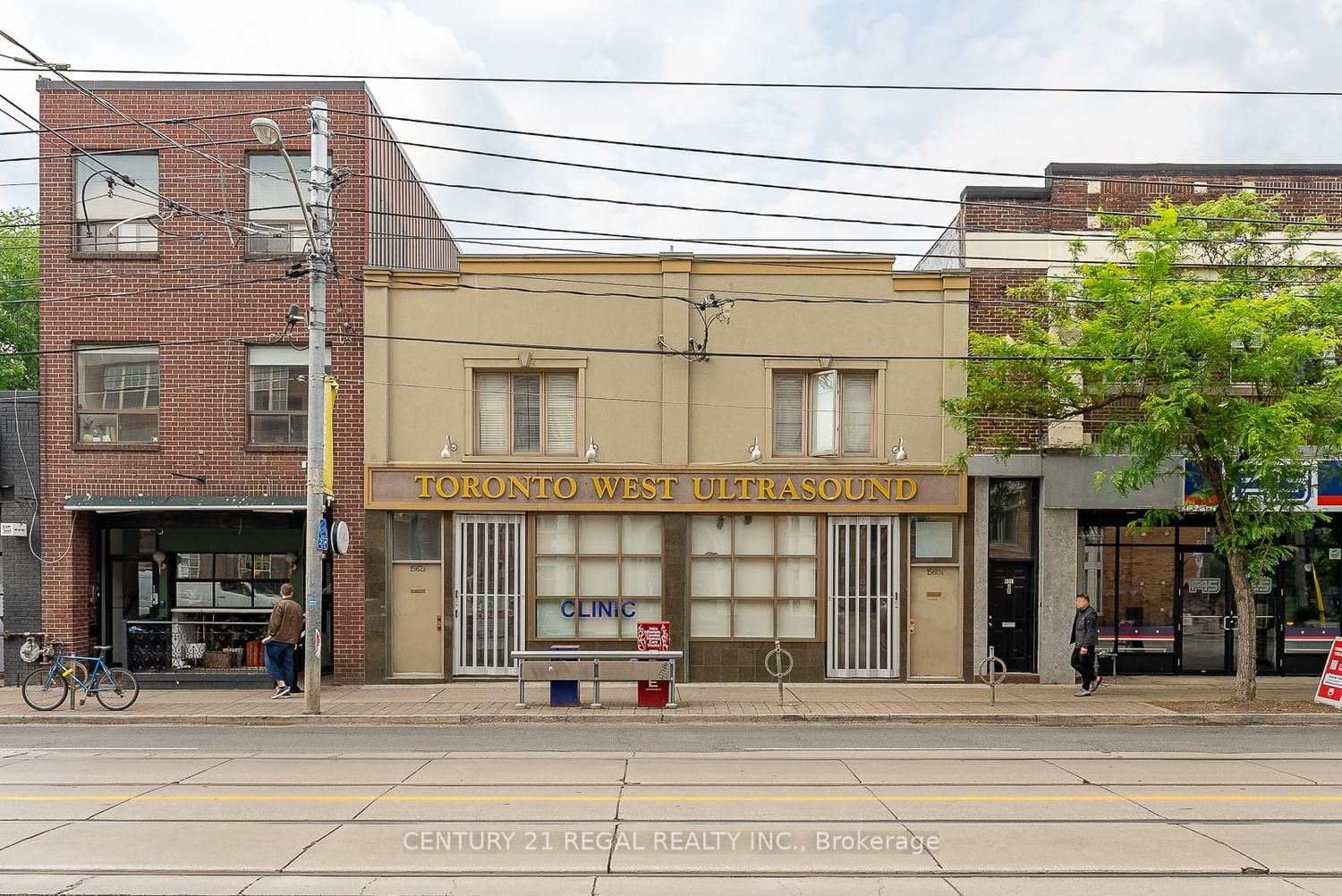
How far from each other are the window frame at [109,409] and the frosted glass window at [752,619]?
35.4ft

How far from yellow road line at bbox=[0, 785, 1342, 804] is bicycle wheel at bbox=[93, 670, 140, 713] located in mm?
6499

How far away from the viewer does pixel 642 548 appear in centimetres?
1964

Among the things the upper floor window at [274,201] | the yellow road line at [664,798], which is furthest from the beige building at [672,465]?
the yellow road line at [664,798]

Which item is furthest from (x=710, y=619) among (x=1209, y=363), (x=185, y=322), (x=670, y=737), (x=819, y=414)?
(x=185, y=322)

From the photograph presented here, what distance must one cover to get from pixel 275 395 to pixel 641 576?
23.9 feet

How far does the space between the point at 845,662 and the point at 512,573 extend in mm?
6180

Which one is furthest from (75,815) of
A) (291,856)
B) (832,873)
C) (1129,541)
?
(1129,541)

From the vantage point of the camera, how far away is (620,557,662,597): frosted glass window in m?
19.6

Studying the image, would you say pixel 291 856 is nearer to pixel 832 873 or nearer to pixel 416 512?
pixel 832 873

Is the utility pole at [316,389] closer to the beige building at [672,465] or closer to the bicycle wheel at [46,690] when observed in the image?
the beige building at [672,465]

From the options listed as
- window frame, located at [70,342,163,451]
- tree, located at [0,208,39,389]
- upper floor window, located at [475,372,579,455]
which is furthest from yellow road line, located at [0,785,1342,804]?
tree, located at [0,208,39,389]

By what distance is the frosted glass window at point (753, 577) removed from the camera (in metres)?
19.6

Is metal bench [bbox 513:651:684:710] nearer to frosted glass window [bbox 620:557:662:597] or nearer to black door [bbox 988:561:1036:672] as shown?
frosted glass window [bbox 620:557:662:597]

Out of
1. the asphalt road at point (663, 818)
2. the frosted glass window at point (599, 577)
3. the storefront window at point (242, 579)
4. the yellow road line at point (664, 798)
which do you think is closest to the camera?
the asphalt road at point (663, 818)
